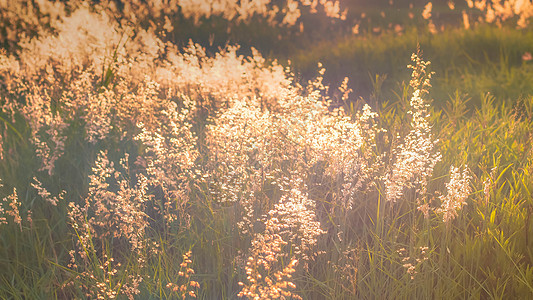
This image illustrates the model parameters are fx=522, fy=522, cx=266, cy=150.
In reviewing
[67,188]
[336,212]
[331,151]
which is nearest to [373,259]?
[336,212]

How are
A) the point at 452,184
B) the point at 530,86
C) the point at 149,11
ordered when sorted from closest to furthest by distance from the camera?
1. the point at 452,184
2. the point at 530,86
3. the point at 149,11

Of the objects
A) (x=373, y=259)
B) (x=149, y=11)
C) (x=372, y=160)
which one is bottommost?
(x=373, y=259)

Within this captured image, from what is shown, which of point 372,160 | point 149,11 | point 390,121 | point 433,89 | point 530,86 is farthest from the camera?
point 149,11

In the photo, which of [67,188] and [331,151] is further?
[67,188]

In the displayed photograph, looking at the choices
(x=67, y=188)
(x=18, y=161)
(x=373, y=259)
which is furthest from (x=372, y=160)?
(x=18, y=161)

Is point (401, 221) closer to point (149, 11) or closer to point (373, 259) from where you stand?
point (373, 259)

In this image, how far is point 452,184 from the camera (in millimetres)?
1846

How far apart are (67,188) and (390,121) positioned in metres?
1.98

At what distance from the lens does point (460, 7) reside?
9.30m

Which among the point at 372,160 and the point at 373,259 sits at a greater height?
the point at 372,160

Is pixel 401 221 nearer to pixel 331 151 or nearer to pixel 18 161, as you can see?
pixel 331 151

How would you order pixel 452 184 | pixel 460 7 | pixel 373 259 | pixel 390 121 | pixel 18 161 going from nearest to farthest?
pixel 452 184
pixel 373 259
pixel 18 161
pixel 390 121
pixel 460 7

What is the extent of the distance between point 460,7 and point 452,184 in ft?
27.6

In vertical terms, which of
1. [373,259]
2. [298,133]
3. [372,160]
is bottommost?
[373,259]
